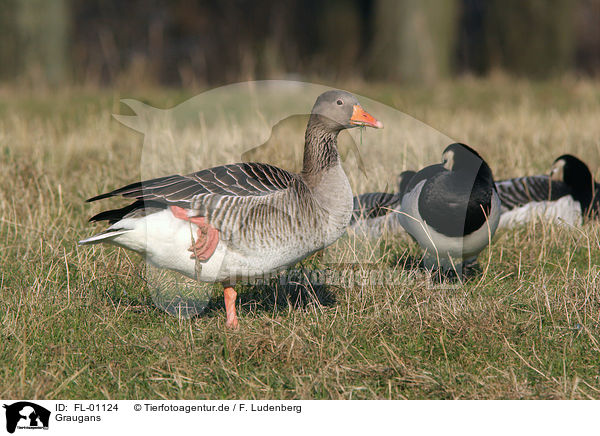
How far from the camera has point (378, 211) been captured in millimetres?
6309

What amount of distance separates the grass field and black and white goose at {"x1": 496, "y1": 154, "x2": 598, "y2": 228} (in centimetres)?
43

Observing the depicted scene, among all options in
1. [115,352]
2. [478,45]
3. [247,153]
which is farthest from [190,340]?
[478,45]

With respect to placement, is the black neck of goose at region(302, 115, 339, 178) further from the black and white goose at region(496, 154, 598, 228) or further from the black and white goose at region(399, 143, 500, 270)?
the black and white goose at region(496, 154, 598, 228)

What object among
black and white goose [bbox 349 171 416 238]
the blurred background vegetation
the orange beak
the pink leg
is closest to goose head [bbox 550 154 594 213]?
black and white goose [bbox 349 171 416 238]

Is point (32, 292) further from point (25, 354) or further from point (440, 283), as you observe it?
point (440, 283)

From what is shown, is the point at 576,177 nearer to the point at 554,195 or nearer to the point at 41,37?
the point at 554,195

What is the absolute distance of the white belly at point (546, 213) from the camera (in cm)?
637

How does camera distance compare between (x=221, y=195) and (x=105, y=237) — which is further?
(x=221, y=195)

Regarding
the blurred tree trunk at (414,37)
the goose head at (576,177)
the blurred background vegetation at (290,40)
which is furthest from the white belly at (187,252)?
the blurred tree trunk at (414,37)

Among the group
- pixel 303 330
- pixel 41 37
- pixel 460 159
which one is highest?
pixel 41 37

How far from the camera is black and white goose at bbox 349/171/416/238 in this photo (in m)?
6.06
